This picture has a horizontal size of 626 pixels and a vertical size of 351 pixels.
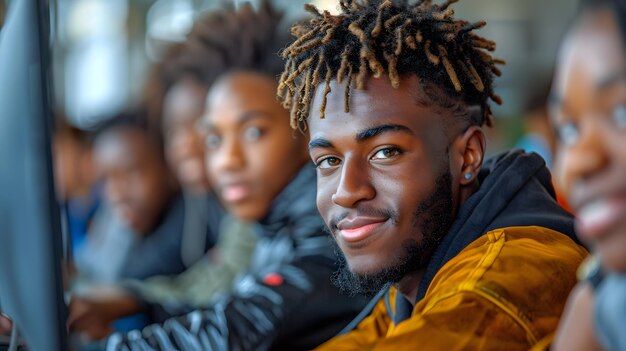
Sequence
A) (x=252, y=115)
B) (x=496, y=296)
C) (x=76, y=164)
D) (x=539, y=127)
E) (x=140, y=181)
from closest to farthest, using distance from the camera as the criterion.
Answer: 1. (x=496, y=296)
2. (x=252, y=115)
3. (x=140, y=181)
4. (x=539, y=127)
5. (x=76, y=164)

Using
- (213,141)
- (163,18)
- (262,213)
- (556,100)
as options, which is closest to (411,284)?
(556,100)

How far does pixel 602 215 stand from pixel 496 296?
0.36 metres

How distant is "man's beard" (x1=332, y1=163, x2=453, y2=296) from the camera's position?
164 cm

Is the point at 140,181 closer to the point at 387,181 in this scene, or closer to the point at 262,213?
the point at 262,213

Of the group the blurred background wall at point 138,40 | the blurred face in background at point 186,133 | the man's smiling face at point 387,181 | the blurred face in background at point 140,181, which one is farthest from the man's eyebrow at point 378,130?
the blurred background wall at point 138,40

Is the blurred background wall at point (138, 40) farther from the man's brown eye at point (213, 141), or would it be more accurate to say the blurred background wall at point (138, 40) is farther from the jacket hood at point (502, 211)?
the jacket hood at point (502, 211)

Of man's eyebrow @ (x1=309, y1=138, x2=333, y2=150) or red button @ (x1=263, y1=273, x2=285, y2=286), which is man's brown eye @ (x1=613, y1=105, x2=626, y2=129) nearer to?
man's eyebrow @ (x1=309, y1=138, x2=333, y2=150)

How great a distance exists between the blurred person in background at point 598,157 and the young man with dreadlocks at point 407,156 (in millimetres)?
461

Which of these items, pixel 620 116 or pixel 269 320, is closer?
pixel 620 116

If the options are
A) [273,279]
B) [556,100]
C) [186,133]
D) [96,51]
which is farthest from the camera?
[96,51]

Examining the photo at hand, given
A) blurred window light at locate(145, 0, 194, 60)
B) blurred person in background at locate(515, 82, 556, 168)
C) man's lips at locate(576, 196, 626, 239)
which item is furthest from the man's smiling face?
blurred window light at locate(145, 0, 194, 60)

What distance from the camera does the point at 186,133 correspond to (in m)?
3.84

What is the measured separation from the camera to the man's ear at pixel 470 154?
175cm

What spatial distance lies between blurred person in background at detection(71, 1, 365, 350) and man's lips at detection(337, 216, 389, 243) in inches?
39.2
